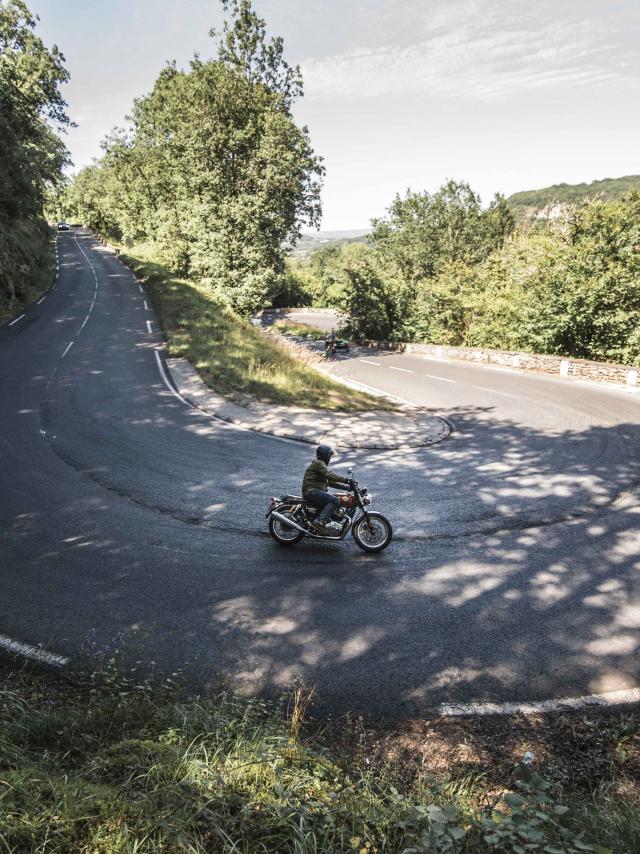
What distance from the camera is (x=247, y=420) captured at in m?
14.1

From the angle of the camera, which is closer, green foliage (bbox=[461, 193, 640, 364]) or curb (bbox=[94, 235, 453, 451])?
curb (bbox=[94, 235, 453, 451])

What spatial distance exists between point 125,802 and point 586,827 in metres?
2.81

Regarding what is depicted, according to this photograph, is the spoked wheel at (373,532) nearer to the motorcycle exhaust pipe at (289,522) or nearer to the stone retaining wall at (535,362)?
the motorcycle exhaust pipe at (289,522)

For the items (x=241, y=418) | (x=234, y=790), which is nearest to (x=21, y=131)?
(x=241, y=418)

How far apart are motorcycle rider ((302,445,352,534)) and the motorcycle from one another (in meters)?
0.09

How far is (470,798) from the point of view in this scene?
11.6 feet

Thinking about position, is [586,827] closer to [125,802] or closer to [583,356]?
[125,802]

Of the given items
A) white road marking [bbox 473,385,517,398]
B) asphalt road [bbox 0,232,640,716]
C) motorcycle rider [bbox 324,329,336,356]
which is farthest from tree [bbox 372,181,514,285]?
asphalt road [bbox 0,232,640,716]

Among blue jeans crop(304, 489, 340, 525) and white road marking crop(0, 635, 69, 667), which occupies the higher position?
blue jeans crop(304, 489, 340, 525)

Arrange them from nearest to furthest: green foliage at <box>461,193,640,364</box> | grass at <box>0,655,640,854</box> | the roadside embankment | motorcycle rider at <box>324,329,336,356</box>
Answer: grass at <box>0,655,640,854</box>
green foliage at <box>461,193,640,364</box>
the roadside embankment
motorcycle rider at <box>324,329,336,356</box>

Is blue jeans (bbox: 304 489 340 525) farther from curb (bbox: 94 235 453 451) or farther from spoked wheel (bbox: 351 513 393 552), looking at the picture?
curb (bbox: 94 235 453 451)

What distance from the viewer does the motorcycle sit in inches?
298

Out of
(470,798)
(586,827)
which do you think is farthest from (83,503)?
(586,827)

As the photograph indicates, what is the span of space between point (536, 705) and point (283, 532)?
4.20 m
